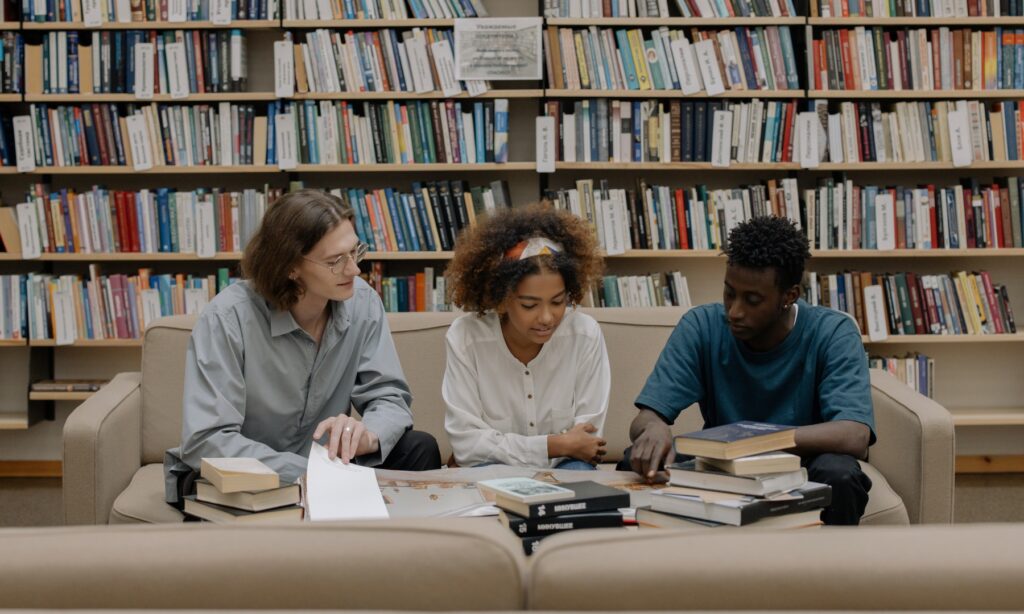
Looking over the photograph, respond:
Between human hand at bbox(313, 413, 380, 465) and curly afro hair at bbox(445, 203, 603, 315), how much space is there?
17.9 inches

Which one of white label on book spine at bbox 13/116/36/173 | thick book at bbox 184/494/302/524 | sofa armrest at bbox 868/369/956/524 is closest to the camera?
thick book at bbox 184/494/302/524

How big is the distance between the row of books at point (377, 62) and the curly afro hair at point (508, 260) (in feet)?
4.76

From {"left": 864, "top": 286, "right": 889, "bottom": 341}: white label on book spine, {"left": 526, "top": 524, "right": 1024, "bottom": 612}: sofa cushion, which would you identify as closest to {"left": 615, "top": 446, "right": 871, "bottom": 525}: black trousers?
{"left": 526, "top": 524, "right": 1024, "bottom": 612}: sofa cushion

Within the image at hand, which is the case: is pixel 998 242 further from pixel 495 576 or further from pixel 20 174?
pixel 20 174

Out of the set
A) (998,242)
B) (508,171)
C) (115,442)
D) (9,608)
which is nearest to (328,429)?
(115,442)

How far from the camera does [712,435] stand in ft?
5.16

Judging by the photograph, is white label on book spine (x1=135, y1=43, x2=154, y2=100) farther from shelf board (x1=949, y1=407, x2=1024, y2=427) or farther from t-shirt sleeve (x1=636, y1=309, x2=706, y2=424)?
shelf board (x1=949, y1=407, x2=1024, y2=427)

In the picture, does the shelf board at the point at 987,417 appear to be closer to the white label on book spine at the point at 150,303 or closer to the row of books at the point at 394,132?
the row of books at the point at 394,132

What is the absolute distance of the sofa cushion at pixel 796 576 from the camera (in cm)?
78

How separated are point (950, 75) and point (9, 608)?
12.4 feet

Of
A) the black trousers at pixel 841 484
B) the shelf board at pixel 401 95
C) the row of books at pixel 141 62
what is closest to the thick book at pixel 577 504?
the black trousers at pixel 841 484

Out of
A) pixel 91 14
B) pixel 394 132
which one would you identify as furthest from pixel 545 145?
pixel 91 14

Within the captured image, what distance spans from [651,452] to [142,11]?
2834 mm

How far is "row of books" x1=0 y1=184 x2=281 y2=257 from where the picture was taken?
381 centimetres
